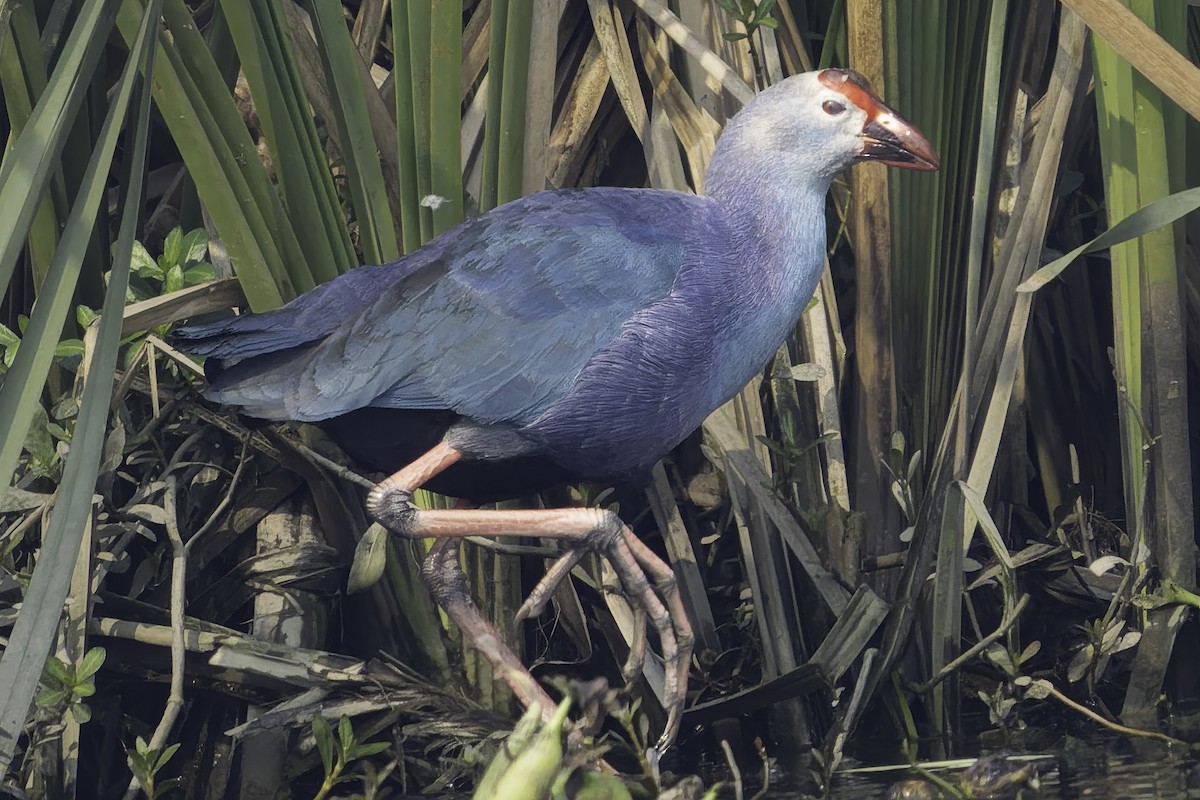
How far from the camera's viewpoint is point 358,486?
2.52 metres

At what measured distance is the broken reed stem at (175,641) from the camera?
2.08 m

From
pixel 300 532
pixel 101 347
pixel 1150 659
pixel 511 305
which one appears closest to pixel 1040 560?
pixel 1150 659

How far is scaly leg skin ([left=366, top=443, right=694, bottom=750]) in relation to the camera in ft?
7.05

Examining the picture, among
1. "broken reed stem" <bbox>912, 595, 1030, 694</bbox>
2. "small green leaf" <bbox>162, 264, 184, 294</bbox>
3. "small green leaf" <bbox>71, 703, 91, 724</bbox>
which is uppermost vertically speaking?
"small green leaf" <bbox>162, 264, 184, 294</bbox>

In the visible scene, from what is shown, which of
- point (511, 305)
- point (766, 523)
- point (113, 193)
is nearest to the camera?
point (511, 305)

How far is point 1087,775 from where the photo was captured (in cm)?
A: 212

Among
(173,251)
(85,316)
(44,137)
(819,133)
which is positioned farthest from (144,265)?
(819,133)

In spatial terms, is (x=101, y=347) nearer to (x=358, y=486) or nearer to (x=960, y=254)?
(x=358, y=486)

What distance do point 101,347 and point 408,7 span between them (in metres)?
0.89

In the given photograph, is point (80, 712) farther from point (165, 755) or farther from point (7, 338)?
point (7, 338)

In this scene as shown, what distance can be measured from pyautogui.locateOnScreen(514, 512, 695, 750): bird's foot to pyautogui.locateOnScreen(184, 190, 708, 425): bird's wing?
0.74ft

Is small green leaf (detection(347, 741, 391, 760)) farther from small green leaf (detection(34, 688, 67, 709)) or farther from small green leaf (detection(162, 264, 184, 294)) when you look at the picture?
small green leaf (detection(162, 264, 184, 294))

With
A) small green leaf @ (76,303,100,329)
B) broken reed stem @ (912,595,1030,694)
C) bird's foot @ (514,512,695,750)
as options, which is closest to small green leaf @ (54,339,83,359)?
small green leaf @ (76,303,100,329)

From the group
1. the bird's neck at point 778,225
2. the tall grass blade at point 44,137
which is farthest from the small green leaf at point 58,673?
the bird's neck at point 778,225
